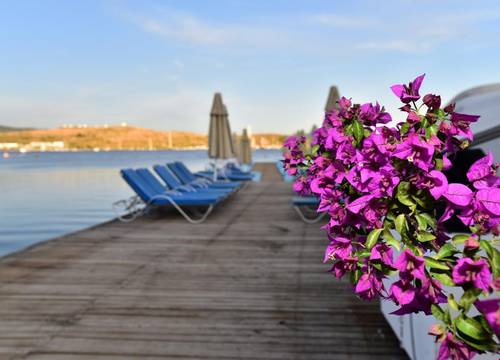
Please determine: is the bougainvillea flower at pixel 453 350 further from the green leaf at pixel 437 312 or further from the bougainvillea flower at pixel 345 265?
the bougainvillea flower at pixel 345 265

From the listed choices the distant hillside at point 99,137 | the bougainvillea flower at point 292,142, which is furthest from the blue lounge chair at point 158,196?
the distant hillside at point 99,137

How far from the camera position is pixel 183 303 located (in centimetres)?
370

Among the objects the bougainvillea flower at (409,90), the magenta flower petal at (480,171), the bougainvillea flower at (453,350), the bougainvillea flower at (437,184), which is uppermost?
the bougainvillea flower at (409,90)

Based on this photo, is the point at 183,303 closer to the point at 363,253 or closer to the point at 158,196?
the point at 363,253

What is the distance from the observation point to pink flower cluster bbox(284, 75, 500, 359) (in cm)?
80

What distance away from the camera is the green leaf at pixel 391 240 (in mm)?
899

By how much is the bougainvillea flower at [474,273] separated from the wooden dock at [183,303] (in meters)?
2.16

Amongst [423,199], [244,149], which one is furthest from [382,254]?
[244,149]

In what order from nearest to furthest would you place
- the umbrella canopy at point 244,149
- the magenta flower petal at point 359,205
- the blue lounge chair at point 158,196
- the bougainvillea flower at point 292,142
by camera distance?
1. the magenta flower petal at point 359,205
2. the bougainvillea flower at point 292,142
3. the blue lounge chair at point 158,196
4. the umbrella canopy at point 244,149

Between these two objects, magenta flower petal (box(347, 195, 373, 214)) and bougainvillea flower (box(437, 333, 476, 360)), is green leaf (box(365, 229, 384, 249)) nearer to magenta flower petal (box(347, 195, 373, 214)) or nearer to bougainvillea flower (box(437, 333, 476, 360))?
magenta flower petal (box(347, 195, 373, 214))

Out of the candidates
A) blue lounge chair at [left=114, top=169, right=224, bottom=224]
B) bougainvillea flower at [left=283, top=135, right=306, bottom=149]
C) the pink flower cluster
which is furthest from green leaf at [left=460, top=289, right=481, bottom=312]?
blue lounge chair at [left=114, top=169, right=224, bottom=224]

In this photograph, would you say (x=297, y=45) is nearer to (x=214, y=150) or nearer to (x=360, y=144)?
(x=214, y=150)

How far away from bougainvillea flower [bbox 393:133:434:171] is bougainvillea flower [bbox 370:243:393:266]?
7.0 inches

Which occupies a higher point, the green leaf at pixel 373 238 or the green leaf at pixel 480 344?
the green leaf at pixel 373 238
